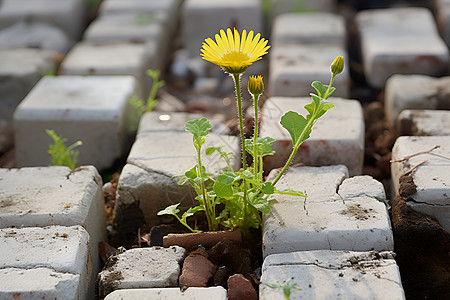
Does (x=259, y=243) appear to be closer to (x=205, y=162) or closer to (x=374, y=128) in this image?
(x=205, y=162)

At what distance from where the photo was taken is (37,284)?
1.80 metres

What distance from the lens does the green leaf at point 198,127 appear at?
2053 mm

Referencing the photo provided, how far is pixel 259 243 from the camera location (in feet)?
7.18

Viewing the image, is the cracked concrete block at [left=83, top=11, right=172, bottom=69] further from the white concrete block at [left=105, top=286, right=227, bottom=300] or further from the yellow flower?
the white concrete block at [left=105, top=286, right=227, bottom=300]

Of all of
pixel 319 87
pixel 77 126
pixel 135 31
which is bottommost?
pixel 135 31

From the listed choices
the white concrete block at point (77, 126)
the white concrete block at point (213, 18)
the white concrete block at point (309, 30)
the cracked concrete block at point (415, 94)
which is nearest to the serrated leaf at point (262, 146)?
the white concrete block at point (77, 126)

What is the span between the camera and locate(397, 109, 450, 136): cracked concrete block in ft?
8.79

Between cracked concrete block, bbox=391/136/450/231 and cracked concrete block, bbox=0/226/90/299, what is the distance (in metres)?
1.08

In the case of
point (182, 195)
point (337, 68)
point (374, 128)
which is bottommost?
point (374, 128)

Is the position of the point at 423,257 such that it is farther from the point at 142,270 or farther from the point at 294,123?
the point at 142,270

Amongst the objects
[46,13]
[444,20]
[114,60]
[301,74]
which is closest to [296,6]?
[444,20]

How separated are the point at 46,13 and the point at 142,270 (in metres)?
3.07

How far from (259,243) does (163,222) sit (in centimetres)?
42

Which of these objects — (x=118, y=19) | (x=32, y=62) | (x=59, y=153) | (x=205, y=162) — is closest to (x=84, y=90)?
(x=59, y=153)
